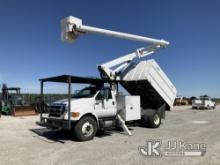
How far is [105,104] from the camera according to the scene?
32.2ft

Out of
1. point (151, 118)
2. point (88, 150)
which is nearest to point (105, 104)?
point (88, 150)

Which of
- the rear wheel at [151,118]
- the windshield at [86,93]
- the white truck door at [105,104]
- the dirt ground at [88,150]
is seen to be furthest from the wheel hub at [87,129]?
the rear wheel at [151,118]

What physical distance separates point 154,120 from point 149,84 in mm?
2010

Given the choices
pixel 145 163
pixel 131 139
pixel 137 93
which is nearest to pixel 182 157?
pixel 145 163

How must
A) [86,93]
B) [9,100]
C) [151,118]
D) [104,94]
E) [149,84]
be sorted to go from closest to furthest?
[104,94], [86,93], [149,84], [151,118], [9,100]

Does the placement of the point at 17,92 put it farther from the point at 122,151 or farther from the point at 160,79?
the point at 122,151

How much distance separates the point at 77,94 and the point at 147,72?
11.6 feet

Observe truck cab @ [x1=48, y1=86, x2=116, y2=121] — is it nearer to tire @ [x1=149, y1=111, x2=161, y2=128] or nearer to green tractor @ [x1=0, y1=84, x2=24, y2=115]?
tire @ [x1=149, y1=111, x2=161, y2=128]

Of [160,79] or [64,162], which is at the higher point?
[160,79]

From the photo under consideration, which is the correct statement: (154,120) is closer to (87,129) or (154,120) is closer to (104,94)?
(104,94)

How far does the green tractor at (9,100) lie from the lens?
1858 cm

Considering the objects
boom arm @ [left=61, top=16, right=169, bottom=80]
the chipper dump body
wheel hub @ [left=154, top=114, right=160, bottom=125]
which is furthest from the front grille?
wheel hub @ [left=154, top=114, right=160, bottom=125]

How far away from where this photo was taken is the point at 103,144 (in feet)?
26.0

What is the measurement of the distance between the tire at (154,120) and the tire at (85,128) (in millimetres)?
3855
